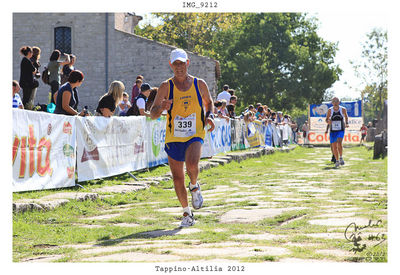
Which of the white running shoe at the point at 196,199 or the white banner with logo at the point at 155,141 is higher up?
the white banner with logo at the point at 155,141

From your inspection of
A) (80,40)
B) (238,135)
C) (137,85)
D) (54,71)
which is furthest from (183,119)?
(80,40)

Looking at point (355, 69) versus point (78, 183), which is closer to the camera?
point (78, 183)

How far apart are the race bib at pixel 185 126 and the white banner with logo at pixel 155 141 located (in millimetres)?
5592

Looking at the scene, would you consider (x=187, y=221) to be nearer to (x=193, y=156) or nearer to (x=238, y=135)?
(x=193, y=156)

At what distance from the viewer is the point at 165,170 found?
39.2ft

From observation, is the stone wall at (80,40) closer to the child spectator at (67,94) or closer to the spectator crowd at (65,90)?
the spectator crowd at (65,90)

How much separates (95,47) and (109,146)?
2401cm

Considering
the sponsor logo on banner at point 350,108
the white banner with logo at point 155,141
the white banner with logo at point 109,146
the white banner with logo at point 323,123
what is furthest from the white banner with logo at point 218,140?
the white banner with logo at point 323,123

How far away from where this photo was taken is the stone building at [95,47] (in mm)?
32812

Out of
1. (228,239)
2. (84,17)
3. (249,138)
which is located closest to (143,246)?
(228,239)

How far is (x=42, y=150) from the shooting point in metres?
7.79

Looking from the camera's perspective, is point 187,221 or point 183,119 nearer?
point 187,221

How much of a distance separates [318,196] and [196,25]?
43.2 metres

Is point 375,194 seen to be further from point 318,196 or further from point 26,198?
point 26,198
